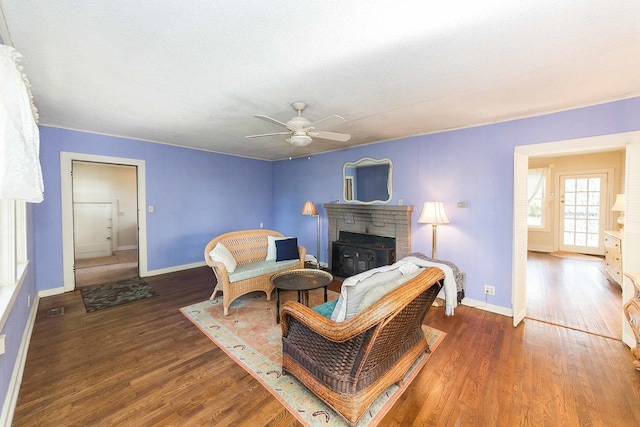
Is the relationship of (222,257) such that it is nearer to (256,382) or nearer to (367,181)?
(256,382)

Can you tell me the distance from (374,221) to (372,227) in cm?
12

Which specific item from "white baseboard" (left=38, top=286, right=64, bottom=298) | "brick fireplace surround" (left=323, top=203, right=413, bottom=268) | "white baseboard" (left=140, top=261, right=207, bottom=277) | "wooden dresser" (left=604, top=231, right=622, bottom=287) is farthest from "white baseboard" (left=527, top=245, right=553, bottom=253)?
"white baseboard" (left=38, top=286, right=64, bottom=298)

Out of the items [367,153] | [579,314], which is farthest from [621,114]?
[367,153]

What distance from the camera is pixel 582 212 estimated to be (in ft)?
20.7

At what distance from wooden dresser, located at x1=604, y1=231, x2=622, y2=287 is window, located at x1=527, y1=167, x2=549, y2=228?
7.81 ft

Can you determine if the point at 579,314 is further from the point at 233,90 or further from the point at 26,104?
the point at 26,104

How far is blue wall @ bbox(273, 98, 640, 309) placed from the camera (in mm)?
2787

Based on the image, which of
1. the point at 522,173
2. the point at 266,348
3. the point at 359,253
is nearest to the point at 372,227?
the point at 359,253

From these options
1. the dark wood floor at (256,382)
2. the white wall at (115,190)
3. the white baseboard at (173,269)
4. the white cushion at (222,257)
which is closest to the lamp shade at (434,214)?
the dark wood floor at (256,382)

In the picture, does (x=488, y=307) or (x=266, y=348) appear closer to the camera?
(x=266, y=348)

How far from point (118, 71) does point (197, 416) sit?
2.69m

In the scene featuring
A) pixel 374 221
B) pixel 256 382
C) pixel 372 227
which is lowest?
pixel 256 382

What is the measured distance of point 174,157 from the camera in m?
4.97

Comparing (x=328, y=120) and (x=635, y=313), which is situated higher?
(x=328, y=120)
